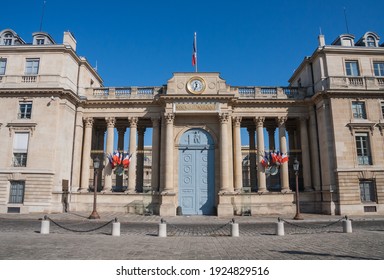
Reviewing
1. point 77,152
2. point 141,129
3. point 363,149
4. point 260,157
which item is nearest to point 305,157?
point 260,157

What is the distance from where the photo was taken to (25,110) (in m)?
26.9

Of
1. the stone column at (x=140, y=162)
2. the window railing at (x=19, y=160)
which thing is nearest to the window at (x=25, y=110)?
the window railing at (x=19, y=160)

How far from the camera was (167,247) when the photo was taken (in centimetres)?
1057

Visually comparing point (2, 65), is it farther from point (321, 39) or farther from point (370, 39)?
point (370, 39)

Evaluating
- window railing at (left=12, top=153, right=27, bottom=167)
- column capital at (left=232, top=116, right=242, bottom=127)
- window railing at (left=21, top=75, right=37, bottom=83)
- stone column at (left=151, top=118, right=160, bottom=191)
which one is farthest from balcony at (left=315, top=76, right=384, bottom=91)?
window railing at (left=12, top=153, right=27, bottom=167)

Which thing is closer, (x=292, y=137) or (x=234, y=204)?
Result: (x=234, y=204)

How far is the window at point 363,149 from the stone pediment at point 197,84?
12.3 m

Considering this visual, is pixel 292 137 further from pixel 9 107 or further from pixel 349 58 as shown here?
pixel 9 107

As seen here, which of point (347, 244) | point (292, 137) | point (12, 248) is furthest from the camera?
point (292, 137)

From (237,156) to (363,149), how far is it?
1101 cm

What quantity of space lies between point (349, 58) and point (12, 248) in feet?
97.9

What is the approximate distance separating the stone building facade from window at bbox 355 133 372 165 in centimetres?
10

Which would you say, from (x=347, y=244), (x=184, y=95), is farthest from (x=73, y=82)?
(x=347, y=244)

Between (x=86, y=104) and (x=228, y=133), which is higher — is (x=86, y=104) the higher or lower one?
the higher one
